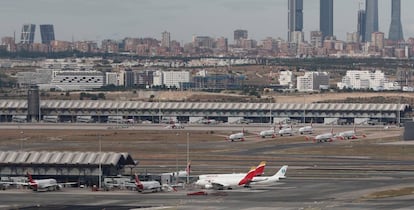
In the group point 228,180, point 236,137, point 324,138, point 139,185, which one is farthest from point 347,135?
point 139,185

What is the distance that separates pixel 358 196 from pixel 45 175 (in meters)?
29.4

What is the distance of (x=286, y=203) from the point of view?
→ 101m

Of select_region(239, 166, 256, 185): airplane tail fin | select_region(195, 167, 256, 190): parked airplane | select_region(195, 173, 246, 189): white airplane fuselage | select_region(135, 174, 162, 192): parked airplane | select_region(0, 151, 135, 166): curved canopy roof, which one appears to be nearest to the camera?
select_region(135, 174, 162, 192): parked airplane

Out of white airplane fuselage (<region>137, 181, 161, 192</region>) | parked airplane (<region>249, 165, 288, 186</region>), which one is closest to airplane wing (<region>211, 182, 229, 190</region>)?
parked airplane (<region>249, 165, 288, 186</region>)

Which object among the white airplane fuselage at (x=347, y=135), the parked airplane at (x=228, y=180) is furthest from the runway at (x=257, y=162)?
the white airplane fuselage at (x=347, y=135)

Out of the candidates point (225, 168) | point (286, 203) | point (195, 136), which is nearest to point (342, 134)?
point (195, 136)

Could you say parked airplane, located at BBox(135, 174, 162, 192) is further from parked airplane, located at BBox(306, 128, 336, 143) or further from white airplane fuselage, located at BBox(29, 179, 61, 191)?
parked airplane, located at BBox(306, 128, 336, 143)

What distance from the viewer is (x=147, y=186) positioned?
110562 mm

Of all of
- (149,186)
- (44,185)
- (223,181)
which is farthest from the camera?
(223,181)

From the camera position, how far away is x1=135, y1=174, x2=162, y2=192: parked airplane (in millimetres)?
110000

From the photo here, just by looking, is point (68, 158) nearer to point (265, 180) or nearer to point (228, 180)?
point (228, 180)

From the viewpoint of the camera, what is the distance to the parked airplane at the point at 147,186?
361 ft

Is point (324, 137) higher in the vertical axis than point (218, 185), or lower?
lower

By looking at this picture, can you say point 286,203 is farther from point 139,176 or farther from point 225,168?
point 225,168
